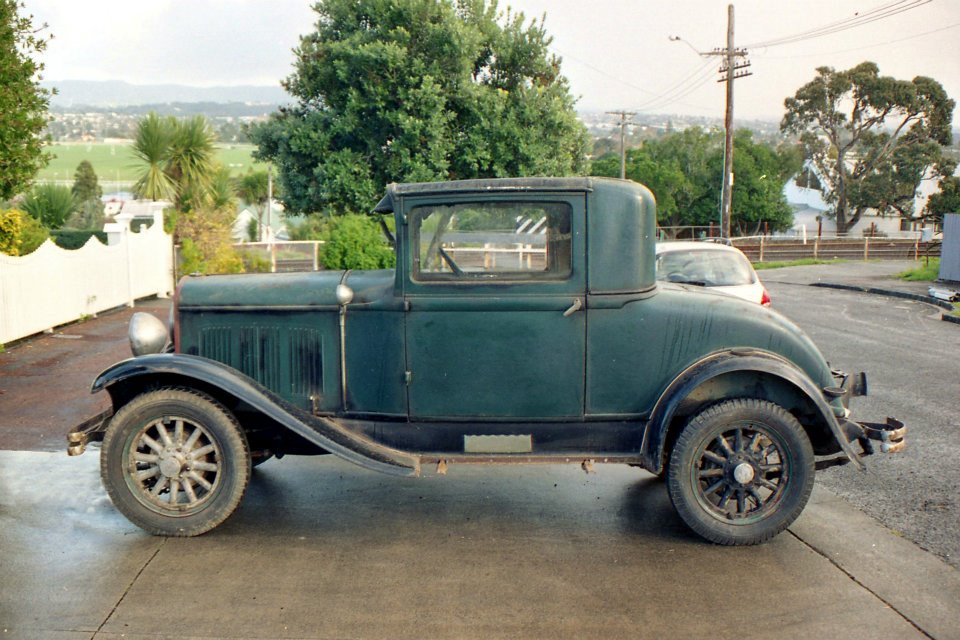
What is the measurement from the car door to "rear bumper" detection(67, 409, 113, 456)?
186 cm

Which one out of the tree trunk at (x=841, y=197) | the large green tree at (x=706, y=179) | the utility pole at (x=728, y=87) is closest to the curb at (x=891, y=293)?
the utility pole at (x=728, y=87)

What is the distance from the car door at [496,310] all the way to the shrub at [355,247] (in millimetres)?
13828

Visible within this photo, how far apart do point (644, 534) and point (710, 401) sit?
0.86 metres

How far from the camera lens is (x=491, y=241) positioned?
5.03m

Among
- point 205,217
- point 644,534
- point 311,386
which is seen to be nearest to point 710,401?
point 644,534

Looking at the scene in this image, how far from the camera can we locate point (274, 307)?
16.8 ft

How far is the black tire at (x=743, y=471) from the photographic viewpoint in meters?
4.80

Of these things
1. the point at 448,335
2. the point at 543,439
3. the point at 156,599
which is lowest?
the point at 156,599

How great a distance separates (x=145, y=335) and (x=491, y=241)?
6.97 ft

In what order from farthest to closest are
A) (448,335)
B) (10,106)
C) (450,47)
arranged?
(450,47) → (10,106) → (448,335)

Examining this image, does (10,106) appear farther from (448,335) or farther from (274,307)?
(448,335)

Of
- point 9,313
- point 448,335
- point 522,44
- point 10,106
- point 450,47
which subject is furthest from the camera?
point 522,44

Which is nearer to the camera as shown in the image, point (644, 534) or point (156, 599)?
point (156, 599)

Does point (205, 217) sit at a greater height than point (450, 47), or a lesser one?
lesser
